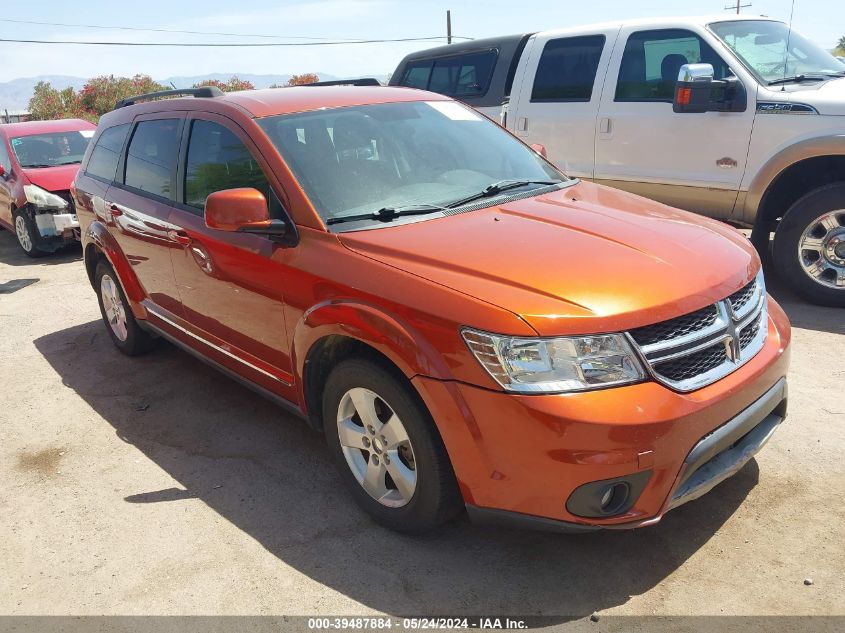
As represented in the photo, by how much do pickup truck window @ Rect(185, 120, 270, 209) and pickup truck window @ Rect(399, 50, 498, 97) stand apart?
414 cm

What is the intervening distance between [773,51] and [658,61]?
88cm

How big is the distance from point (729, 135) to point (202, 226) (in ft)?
13.5

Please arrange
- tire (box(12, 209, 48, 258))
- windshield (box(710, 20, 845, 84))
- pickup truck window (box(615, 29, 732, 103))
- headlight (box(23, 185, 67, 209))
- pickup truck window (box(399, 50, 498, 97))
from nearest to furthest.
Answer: windshield (box(710, 20, 845, 84)), pickup truck window (box(615, 29, 732, 103)), pickup truck window (box(399, 50, 498, 97)), headlight (box(23, 185, 67, 209)), tire (box(12, 209, 48, 258))

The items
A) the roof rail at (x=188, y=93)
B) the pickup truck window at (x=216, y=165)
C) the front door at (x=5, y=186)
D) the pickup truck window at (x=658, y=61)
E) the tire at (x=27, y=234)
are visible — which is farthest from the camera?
the front door at (x=5, y=186)

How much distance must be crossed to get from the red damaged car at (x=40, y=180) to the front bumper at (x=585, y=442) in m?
8.13

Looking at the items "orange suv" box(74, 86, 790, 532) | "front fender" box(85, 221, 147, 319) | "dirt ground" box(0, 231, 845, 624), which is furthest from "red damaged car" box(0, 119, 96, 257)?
"orange suv" box(74, 86, 790, 532)

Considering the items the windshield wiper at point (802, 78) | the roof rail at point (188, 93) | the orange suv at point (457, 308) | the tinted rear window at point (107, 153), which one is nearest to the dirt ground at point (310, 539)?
the orange suv at point (457, 308)

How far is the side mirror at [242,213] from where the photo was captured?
3.16 meters

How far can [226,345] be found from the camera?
3934 millimetres

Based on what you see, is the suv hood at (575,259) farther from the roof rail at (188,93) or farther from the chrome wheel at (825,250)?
the chrome wheel at (825,250)

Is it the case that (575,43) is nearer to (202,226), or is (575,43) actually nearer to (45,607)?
(202,226)

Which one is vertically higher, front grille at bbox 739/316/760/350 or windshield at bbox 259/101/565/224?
windshield at bbox 259/101/565/224

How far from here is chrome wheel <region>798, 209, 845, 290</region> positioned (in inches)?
211

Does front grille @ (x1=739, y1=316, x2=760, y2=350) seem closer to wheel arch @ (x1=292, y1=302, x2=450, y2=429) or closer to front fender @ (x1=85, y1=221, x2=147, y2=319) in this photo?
wheel arch @ (x1=292, y1=302, x2=450, y2=429)
